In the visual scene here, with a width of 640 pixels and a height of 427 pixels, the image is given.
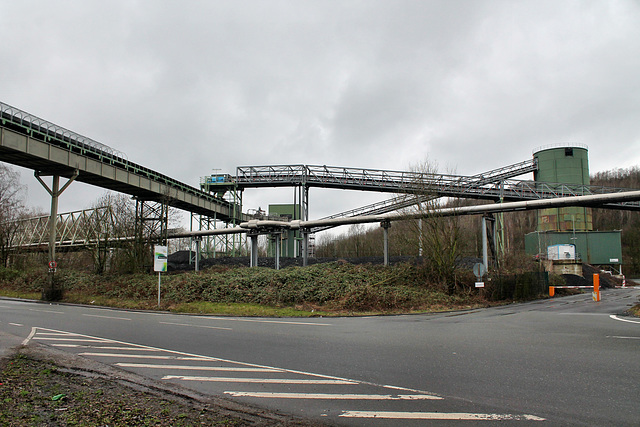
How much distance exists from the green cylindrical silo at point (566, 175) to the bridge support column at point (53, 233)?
5742 centimetres

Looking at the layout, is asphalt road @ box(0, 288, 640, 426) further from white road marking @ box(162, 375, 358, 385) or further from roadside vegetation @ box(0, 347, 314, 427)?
roadside vegetation @ box(0, 347, 314, 427)

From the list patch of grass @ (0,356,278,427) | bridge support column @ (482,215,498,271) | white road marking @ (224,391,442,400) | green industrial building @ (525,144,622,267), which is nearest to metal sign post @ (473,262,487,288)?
bridge support column @ (482,215,498,271)

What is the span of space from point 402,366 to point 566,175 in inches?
2346

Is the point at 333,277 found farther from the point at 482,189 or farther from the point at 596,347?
the point at 482,189

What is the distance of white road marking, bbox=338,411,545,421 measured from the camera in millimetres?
4762

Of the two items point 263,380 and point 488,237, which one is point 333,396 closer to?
point 263,380

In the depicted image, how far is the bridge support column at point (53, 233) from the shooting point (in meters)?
27.8

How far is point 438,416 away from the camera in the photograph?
484 centimetres

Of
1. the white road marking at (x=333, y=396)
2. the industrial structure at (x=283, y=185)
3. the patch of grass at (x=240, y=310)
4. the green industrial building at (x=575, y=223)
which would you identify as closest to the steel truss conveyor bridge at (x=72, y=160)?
the industrial structure at (x=283, y=185)

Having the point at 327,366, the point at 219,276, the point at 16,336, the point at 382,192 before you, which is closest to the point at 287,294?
the point at 219,276

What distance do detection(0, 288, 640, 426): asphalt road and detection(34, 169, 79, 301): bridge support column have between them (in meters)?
17.0

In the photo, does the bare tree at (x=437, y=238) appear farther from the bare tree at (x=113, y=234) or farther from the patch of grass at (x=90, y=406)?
the bare tree at (x=113, y=234)

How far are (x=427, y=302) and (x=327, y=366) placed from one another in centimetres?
1363

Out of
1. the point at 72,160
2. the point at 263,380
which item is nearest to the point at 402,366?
the point at 263,380
